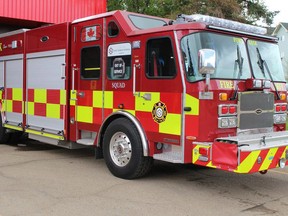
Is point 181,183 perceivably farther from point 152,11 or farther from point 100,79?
point 152,11

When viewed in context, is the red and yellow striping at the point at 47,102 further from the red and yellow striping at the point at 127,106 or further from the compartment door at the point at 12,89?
the compartment door at the point at 12,89

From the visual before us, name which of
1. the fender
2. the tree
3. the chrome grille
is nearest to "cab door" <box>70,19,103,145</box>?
the fender

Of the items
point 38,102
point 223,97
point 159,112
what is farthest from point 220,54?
point 38,102

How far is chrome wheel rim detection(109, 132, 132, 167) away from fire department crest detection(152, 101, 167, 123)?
0.64 metres

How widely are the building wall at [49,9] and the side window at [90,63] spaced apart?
5347mm

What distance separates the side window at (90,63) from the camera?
692cm

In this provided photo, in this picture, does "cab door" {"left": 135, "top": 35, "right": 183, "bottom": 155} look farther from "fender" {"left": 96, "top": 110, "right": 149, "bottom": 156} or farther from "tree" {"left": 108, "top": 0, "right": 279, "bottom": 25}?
"tree" {"left": 108, "top": 0, "right": 279, "bottom": 25}

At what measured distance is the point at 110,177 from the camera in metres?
6.51

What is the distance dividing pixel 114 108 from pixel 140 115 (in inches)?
24.6

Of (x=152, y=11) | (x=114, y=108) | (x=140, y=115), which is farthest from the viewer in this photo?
(x=152, y=11)

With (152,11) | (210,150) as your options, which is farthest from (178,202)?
(152,11)

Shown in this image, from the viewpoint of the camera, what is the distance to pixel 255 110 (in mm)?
5828

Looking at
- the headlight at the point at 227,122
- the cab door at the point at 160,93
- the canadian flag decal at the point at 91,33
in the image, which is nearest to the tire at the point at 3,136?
the canadian flag decal at the point at 91,33

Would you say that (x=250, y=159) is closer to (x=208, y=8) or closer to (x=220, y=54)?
(x=220, y=54)
